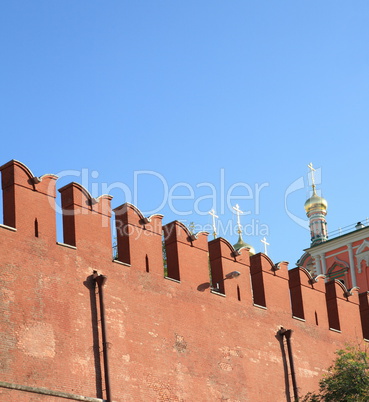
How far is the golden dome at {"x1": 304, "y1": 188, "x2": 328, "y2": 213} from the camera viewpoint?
51.8 metres

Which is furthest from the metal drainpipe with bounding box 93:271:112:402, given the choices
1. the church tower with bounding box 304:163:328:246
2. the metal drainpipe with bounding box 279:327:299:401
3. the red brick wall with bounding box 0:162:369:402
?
the church tower with bounding box 304:163:328:246

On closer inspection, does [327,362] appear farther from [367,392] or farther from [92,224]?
[92,224]

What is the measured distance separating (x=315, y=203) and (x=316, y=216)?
96cm

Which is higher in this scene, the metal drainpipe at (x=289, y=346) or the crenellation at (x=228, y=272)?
the crenellation at (x=228, y=272)

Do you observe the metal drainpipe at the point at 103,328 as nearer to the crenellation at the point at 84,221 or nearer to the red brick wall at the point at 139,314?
the red brick wall at the point at 139,314

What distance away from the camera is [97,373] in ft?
77.2

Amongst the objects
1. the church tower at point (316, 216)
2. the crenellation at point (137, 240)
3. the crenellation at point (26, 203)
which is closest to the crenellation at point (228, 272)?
the crenellation at point (137, 240)

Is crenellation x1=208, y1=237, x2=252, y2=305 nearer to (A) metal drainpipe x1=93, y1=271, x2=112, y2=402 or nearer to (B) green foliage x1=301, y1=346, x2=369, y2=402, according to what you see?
(B) green foliage x1=301, y1=346, x2=369, y2=402

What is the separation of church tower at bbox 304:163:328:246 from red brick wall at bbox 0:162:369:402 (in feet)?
61.3

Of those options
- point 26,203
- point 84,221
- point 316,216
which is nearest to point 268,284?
point 84,221

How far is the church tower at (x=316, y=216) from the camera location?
49656 millimetres

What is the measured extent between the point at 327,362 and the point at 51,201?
35.1 ft

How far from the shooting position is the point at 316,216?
51.1 m

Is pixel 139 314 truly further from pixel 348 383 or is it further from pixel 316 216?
pixel 316 216
